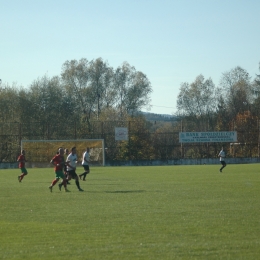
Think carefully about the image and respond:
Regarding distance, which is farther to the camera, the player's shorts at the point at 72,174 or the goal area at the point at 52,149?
the goal area at the point at 52,149

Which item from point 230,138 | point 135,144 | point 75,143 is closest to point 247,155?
point 230,138

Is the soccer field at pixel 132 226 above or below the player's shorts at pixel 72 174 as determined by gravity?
below

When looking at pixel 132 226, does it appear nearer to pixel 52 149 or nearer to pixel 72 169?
pixel 72 169

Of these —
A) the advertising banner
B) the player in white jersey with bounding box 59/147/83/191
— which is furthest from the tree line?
the player in white jersey with bounding box 59/147/83/191

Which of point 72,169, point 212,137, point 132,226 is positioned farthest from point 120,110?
point 132,226

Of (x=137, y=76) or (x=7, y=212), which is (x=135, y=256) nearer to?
(x=7, y=212)

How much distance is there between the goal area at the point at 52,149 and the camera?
57781 mm

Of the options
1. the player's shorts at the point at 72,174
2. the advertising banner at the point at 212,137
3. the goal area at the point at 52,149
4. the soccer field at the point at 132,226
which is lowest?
the soccer field at the point at 132,226

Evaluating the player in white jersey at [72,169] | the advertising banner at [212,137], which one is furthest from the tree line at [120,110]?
the player in white jersey at [72,169]

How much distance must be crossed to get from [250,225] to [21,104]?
64.2m

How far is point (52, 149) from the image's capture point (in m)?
57.9

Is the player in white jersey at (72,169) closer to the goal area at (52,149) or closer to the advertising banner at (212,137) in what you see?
the goal area at (52,149)

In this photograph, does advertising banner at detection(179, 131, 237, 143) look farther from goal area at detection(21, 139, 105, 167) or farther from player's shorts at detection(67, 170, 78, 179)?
player's shorts at detection(67, 170, 78, 179)

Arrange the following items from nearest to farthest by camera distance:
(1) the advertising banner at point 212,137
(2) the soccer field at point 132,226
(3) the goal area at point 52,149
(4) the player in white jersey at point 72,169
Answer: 1. (2) the soccer field at point 132,226
2. (4) the player in white jersey at point 72,169
3. (3) the goal area at point 52,149
4. (1) the advertising banner at point 212,137
